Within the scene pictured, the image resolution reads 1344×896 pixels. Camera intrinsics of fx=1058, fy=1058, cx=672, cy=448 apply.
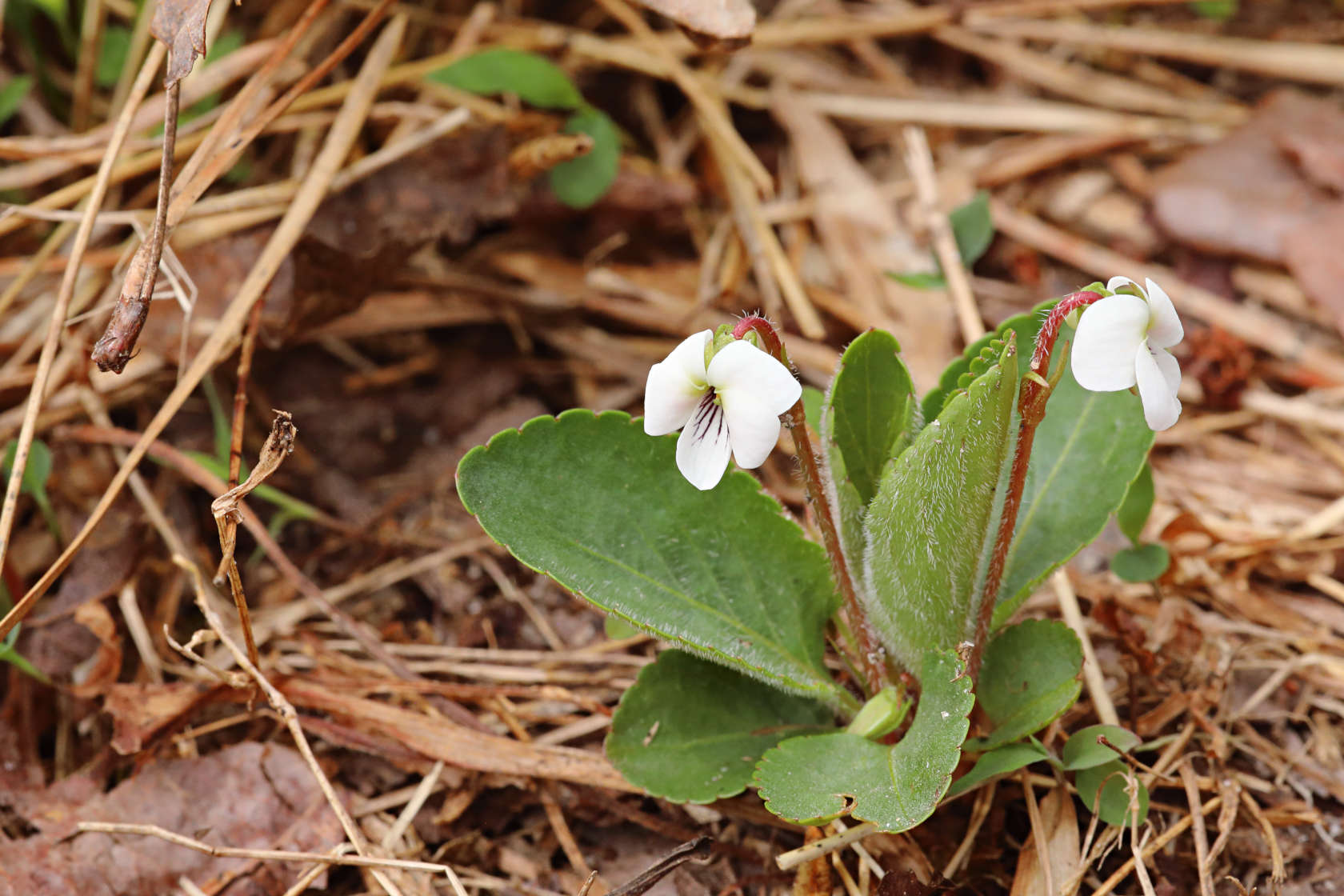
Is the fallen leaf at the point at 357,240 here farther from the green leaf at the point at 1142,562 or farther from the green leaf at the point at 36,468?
the green leaf at the point at 1142,562

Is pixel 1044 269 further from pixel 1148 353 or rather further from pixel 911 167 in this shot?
pixel 1148 353

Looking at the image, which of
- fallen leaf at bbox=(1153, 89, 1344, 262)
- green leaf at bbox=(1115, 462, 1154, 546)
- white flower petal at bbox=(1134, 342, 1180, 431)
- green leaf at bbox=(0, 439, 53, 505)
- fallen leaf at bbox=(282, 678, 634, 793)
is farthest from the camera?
fallen leaf at bbox=(1153, 89, 1344, 262)

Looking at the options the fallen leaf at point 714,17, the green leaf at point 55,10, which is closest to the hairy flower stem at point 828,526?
the fallen leaf at point 714,17

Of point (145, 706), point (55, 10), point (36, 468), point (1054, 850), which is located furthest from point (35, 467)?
point (1054, 850)

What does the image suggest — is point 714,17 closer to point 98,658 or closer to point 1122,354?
point 1122,354

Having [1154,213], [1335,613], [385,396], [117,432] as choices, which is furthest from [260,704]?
[1154,213]

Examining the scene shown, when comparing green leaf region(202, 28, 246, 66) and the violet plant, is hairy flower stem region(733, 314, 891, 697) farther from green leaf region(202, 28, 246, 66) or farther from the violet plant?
green leaf region(202, 28, 246, 66)

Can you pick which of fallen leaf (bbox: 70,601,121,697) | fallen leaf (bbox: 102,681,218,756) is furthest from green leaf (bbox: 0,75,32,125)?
fallen leaf (bbox: 102,681,218,756)
